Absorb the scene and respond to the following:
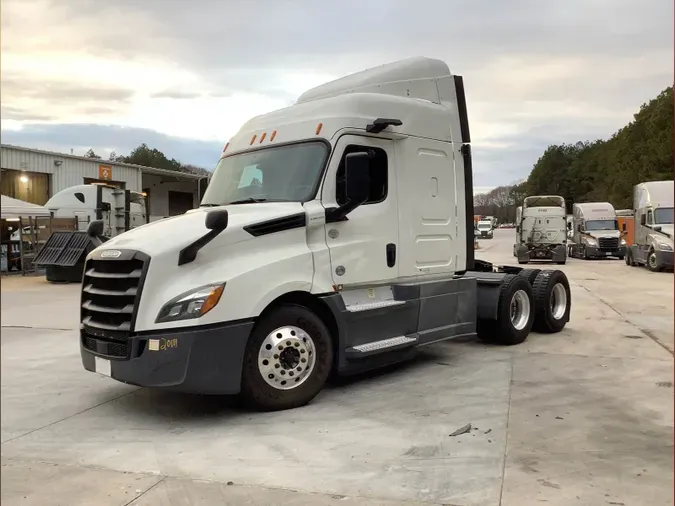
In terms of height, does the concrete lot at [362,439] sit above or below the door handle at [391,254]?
below

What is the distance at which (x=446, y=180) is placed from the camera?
6859mm

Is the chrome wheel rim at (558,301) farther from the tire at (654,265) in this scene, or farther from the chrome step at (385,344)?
the chrome step at (385,344)

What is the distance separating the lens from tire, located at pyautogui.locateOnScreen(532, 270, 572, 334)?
28.8ft

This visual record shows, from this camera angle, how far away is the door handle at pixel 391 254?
6.09 m

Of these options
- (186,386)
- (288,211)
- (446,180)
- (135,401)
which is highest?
(446,180)

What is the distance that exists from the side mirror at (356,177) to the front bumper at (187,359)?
165 cm

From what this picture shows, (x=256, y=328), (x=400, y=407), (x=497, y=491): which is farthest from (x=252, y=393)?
(x=497, y=491)

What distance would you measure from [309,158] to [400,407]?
2.56 m

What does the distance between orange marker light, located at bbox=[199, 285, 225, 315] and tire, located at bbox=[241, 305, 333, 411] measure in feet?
1.75

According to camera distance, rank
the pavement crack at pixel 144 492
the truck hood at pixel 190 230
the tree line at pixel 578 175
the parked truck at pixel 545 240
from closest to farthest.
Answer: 1. the pavement crack at pixel 144 492
2. the tree line at pixel 578 175
3. the truck hood at pixel 190 230
4. the parked truck at pixel 545 240

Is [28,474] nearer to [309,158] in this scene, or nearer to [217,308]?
A: [217,308]

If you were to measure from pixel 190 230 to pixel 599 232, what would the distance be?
1187 inches

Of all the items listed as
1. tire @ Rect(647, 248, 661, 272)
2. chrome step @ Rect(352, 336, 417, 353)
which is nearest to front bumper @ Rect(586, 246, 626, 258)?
tire @ Rect(647, 248, 661, 272)

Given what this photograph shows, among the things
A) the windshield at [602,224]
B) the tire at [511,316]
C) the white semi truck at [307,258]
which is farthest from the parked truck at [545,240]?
the white semi truck at [307,258]
